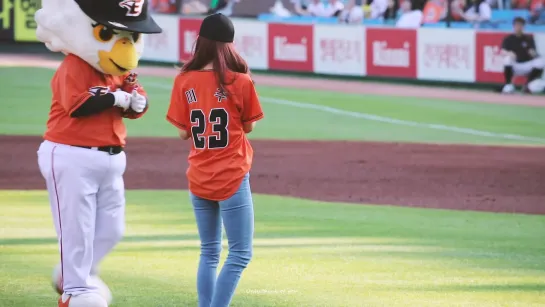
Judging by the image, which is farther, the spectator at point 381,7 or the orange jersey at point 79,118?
the spectator at point 381,7

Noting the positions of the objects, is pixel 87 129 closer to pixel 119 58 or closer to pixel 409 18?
pixel 119 58

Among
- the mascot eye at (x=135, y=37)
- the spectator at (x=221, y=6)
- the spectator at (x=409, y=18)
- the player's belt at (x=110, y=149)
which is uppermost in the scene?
the mascot eye at (x=135, y=37)

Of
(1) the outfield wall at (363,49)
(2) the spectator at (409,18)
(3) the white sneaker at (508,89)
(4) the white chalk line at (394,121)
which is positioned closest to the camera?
(4) the white chalk line at (394,121)

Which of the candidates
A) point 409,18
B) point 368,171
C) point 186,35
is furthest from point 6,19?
point 368,171

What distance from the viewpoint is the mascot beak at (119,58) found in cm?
679

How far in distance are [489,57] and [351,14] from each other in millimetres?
4843

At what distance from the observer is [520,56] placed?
23828 mm

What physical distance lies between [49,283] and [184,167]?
23.8ft

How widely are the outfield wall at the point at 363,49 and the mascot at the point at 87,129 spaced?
18.4 m

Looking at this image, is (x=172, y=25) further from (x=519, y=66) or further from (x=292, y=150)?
(x=292, y=150)

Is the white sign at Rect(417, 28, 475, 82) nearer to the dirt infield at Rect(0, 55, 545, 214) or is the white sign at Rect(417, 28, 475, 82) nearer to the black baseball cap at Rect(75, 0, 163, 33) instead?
the dirt infield at Rect(0, 55, 545, 214)

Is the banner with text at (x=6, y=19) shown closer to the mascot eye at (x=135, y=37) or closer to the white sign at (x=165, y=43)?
the white sign at (x=165, y=43)

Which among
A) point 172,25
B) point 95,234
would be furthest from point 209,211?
point 172,25

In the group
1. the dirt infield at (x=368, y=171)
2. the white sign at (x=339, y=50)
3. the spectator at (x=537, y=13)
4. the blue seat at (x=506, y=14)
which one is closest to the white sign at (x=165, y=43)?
the white sign at (x=339, y=50)
